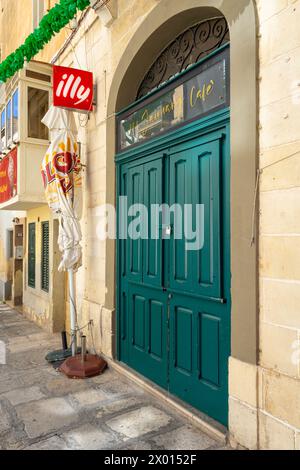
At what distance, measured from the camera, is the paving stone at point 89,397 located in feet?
12.6

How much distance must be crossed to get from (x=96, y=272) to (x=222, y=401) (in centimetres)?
288

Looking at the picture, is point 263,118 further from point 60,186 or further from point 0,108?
point 0,108

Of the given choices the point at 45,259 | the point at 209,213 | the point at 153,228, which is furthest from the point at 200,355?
the point at 45,259

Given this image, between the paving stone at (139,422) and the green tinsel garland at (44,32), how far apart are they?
5.24 m

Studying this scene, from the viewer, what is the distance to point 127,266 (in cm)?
478

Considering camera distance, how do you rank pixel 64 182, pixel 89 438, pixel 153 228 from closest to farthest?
pixel 89 438 → pixel 153 228 → pixel 64 182

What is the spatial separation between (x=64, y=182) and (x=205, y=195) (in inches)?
93.0

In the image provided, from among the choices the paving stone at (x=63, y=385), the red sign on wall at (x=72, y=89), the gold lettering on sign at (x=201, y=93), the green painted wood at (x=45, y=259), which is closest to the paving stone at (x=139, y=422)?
the paving stone at (x=63, y=385)

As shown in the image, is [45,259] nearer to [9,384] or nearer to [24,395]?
[9,384]

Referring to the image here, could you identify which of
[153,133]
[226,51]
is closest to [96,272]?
[153,133]

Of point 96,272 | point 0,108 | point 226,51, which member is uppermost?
point 0,108

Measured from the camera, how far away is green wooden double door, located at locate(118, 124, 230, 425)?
3.26 meters

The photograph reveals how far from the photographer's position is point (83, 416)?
11.6ft

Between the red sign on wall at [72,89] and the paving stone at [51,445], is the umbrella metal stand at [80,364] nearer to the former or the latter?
the paving stone at [51,445]
